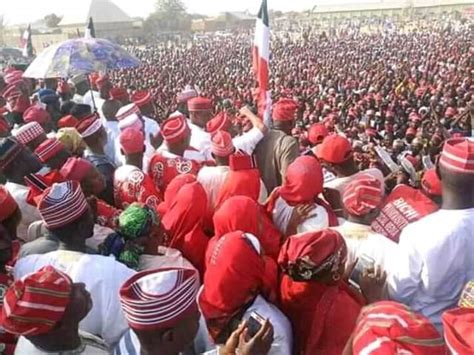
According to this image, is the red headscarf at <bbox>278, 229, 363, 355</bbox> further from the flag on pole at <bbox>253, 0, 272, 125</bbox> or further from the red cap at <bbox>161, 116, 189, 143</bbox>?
the flag on pole at <bbox>253, 0, 272, 125</bbox>

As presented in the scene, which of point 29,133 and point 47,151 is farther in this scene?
point 29,133

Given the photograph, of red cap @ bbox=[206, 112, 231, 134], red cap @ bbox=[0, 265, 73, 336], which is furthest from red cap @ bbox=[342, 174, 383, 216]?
red cap @ bbox=[206, 112, 231, 134]

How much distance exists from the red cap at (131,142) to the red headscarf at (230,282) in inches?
73.6

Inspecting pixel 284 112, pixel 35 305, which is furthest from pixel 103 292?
pixel 284 112

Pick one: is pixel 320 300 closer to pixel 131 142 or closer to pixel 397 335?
pixel 397 335

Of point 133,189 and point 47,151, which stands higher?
point 47,151

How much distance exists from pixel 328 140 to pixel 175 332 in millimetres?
1979

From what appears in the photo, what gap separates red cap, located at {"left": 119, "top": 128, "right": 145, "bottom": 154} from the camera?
3.98 metres

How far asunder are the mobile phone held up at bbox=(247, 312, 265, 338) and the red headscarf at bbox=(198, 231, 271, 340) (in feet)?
0.28

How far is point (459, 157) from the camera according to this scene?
7.79 ft

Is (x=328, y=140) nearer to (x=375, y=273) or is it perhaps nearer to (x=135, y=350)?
(x=375, y=273)

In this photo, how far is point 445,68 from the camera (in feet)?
72.6

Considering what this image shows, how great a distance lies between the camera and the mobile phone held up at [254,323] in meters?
A: 2.02

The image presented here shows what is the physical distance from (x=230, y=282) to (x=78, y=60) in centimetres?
394
